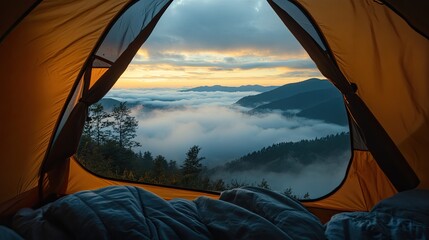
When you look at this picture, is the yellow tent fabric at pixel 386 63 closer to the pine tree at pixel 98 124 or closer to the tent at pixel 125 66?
the tent at pixel 125 66

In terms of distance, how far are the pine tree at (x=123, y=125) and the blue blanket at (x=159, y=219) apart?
2182 millimetres

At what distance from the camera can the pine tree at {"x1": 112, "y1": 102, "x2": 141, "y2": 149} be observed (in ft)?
11.4

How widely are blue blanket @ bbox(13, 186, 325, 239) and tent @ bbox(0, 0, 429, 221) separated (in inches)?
28.5

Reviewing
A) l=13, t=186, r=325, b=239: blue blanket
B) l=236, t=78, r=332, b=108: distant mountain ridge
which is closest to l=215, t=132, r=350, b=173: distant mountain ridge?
l=236, t=78, r=332, b=108: distant mountain ridge

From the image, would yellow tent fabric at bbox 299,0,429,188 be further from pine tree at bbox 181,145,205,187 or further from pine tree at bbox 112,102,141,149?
pine tree at bbox 112,102,141,149

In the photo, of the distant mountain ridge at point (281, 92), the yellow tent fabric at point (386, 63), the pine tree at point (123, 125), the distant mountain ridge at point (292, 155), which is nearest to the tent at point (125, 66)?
the yellow tent fabric at point (386, 63)

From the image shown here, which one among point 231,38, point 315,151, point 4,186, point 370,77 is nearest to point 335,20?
point 370,77

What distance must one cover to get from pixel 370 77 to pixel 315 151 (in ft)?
3.55

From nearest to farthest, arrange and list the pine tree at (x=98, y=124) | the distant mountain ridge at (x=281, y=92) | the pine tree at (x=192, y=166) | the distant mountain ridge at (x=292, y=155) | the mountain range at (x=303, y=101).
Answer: the distant mountain ridge at (x=292, y=155) < the mountain range at (x=303, y=101) < the pine tree at (x=192, y=166) < the distant mountain ridge at (x=281, y=92) < the pine tree at (x=98, y=124)

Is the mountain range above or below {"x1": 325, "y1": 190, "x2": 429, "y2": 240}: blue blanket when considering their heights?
above

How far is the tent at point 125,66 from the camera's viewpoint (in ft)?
5.78

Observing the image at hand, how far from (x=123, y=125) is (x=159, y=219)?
2.51 m

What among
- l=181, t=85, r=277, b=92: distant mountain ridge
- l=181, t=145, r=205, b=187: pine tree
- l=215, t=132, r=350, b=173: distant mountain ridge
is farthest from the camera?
l=181, t=85, r=277, b=92: distant mountain ridge

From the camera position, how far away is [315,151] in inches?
114
